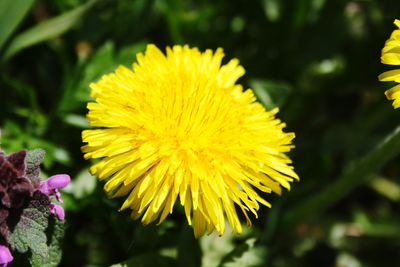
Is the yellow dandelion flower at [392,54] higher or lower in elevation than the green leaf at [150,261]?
higher

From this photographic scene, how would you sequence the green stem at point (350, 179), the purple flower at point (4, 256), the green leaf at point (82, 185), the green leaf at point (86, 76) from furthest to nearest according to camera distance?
1. the green leaf at point (86, 76)
2. the green leaf at point (82, 185)
3. the green stem at point (350, 179)
4. the purple flower at point (4, 256)

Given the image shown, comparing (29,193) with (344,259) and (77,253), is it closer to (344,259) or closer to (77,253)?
(77,253)

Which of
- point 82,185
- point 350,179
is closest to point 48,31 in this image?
point 82,185

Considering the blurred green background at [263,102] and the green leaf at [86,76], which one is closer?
the blurred green background at [263,102]

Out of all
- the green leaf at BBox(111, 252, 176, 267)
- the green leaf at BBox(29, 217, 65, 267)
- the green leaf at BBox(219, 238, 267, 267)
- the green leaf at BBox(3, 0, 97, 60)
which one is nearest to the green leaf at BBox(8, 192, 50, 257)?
the green leaf at BBox(29, 217, 65, 267)

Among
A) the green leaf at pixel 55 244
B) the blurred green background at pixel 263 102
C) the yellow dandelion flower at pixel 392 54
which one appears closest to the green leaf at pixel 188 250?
the blurred green background at pixel 263 102

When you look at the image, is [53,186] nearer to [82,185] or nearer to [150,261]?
[150,261]

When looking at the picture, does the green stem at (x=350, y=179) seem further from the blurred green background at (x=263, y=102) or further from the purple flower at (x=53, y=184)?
the purple flower at (x=53, y=184)
